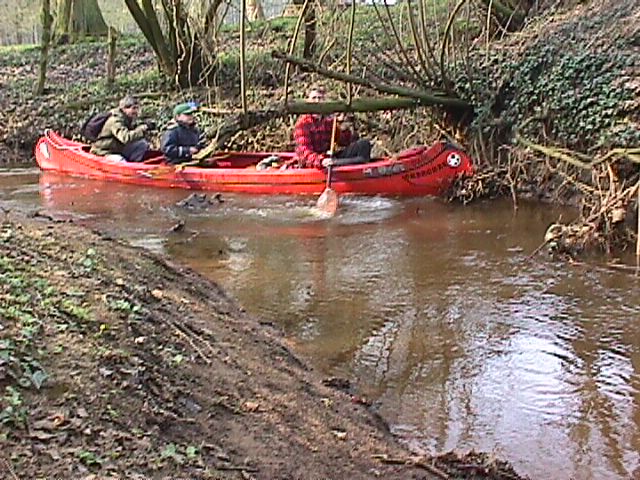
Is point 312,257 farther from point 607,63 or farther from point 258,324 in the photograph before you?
point 607,63

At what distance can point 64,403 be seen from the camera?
335 centimetres

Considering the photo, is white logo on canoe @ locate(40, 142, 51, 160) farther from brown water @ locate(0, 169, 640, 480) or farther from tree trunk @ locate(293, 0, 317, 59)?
tree trunk @ locate(293, 0, 317, 59)

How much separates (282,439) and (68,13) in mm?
24919

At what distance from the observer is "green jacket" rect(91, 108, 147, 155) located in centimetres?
1423

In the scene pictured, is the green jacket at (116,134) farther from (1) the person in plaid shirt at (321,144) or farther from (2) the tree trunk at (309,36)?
(2) the tree trunk at (309,36)

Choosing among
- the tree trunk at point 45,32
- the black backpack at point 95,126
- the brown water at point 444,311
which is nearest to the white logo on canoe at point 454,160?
the brown water at point 444,311

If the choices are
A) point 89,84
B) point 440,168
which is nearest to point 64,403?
point 440,168

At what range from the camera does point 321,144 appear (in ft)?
43.0

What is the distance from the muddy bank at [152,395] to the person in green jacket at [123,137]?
8644 mm

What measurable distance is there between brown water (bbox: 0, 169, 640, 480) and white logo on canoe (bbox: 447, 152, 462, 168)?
611 mm

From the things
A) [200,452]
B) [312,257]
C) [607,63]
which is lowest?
[312,257]

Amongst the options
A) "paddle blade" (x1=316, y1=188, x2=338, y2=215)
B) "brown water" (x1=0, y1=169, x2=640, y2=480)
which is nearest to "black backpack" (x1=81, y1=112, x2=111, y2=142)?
"brown water" (x1=0, y1=169, x2=640, y2=480)

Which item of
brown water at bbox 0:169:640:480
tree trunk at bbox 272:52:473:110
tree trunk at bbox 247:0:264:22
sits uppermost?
tree trunk at bbox 247:0:264:22

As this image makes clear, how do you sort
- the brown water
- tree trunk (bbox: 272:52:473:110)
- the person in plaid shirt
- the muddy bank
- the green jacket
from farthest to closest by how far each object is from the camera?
the green jacket → the person in plaid shirt → tree trunk (bbox: 272:52:473:110) → the brown water → the muddy bank
